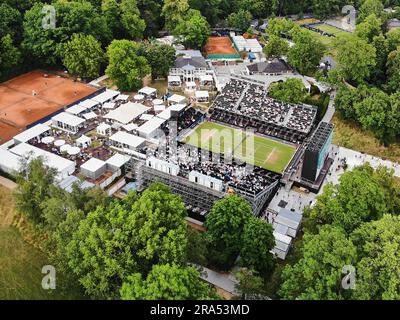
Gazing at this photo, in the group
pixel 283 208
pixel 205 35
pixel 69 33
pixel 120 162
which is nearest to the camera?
pixel 283 208

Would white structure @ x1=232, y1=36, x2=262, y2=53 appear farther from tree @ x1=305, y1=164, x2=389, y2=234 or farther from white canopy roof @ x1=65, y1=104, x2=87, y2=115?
tree @ x1=305, y1=164, x2=389, y2=234

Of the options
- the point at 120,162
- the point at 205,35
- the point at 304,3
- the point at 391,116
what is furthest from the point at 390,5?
the point at 120,162

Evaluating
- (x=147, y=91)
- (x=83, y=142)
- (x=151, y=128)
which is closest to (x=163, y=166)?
(x=151, y=128)

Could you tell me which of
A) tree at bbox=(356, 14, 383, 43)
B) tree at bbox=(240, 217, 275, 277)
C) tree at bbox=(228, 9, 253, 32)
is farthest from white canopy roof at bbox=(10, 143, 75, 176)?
tree at bbox=(228, 9, 253, 32)

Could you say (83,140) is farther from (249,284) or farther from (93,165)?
(249,284)

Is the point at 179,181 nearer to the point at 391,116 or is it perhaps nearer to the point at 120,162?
the point at 120,162

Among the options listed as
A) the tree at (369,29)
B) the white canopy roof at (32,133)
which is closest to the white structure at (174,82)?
the white canopy roof at (32,133)
